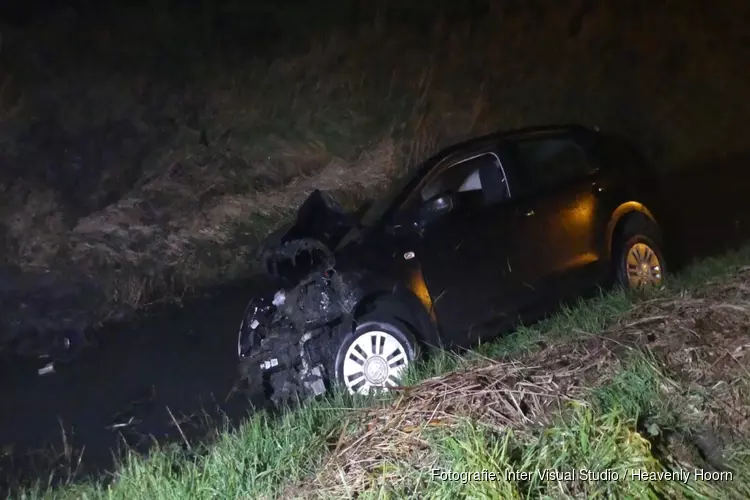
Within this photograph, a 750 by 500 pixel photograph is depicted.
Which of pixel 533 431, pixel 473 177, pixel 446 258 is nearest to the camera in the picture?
pixel 533 431

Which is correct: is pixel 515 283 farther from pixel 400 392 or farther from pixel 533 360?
pixel 400 392

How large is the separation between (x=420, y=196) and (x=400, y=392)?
108 inches

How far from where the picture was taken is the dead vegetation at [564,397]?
152 inches

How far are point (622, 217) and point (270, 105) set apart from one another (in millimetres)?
9005

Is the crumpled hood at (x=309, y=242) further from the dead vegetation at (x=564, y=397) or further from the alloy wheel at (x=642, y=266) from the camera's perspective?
the alloy wheel at (x=642, y=266)

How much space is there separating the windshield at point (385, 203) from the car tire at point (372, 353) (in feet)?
3.14

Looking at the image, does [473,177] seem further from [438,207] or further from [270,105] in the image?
[270,105]

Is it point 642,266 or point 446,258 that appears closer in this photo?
point 446,258

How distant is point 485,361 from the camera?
4926mm

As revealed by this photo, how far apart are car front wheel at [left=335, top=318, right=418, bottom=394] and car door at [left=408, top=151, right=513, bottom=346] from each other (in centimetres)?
43

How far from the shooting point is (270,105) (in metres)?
15.2

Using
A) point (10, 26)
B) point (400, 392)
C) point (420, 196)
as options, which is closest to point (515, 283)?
point (420, 196)

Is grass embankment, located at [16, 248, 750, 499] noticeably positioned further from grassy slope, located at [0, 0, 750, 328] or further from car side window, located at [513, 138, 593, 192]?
grassy slope, located at [0, 0, 750, 328]

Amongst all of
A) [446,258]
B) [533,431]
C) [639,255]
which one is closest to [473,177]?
[446,258]
